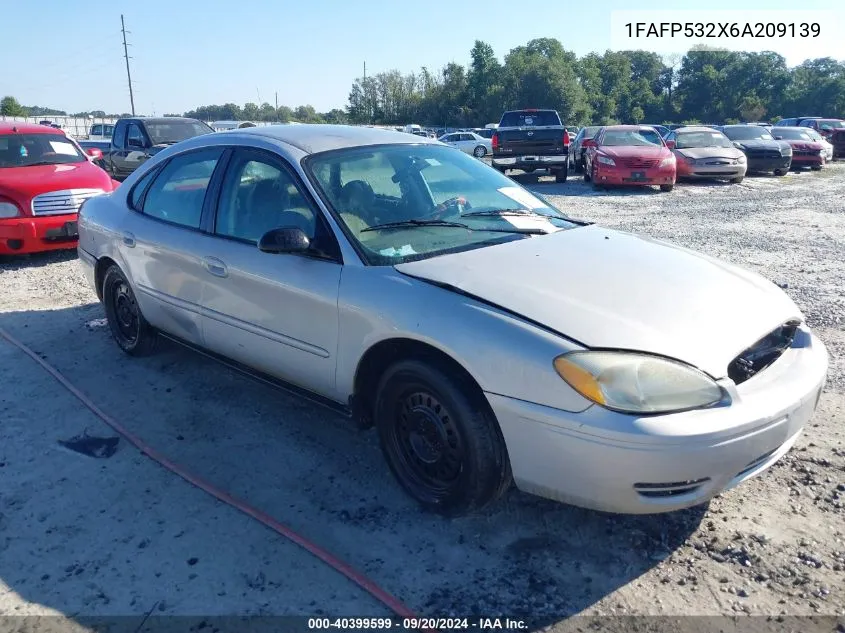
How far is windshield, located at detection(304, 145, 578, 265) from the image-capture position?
10.8ft

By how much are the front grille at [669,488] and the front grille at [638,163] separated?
44.5 feet

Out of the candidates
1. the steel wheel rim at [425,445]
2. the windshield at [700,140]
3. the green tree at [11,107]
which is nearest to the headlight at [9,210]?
the steel wheel rim at [425,445]

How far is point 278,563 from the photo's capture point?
2695 mm

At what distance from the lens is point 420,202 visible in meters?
3.61

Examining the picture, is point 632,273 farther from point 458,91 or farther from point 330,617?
point 458,91

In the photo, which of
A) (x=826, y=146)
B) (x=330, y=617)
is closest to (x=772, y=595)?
(x=330, y=617)

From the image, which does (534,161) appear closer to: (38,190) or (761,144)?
(761,144)

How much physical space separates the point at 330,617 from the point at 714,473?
147 centimetres

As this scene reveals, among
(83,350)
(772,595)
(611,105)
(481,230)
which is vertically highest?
(611,105)

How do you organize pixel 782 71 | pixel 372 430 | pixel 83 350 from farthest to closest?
pixel 782 71 → pixel 83 350 → pixel 372 430

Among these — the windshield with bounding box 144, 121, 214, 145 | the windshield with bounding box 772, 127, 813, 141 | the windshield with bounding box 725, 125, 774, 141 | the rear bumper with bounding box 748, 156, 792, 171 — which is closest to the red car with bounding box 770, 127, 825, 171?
the windshield with bounding box 772, 127, 813, 141

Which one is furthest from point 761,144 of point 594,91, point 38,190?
point 594,91

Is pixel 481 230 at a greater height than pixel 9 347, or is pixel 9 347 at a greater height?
pixel 481 230

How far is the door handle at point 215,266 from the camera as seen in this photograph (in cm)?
374
